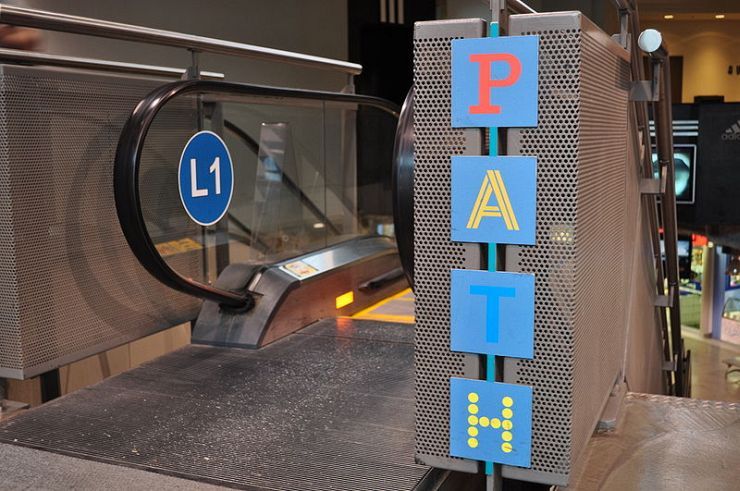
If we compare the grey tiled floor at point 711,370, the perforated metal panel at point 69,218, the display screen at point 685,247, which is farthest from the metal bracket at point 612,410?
the display screen at point 685,247

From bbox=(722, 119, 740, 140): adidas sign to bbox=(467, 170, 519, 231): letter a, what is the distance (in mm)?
8833

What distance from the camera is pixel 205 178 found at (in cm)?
424

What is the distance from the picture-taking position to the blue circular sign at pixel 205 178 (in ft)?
13.4

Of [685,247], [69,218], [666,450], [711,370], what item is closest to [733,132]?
[685,247]

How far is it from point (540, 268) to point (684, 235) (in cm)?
1155

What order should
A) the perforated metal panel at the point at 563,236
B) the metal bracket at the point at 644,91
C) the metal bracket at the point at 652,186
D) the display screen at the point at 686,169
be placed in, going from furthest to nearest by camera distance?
the display screen at the point at 686,169 → the metal bracket at the point at 652,186 → the metal bracket at the point at 644,91 → the perforated metal panel at the point at 563,236

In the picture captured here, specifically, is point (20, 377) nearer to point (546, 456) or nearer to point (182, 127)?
point (182, 127)

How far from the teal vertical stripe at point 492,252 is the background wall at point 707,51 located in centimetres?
1375

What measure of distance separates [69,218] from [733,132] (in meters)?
8.58

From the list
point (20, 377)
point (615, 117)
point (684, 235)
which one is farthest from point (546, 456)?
point (684, 235)

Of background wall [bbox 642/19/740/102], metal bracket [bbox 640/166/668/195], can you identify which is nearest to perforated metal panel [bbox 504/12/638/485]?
metal bracket [bbox 640/166/668/195]

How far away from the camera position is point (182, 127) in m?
4.30

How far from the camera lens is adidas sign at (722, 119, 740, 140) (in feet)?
31.9

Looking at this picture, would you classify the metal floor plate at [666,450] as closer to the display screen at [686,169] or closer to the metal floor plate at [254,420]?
the metal floor plate at [254,420]
